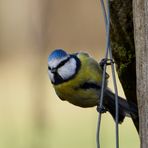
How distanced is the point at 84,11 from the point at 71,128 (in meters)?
1.24

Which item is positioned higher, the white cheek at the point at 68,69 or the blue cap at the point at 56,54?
the blue cap at the point at 56,54

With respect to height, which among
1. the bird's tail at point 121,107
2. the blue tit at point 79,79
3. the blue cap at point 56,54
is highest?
the blue cap at point 56,54

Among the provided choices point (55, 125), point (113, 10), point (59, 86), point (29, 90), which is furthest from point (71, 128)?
point (113, 10)

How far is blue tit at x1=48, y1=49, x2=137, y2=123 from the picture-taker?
100 inches

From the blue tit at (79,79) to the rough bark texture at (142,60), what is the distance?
41 centimetres

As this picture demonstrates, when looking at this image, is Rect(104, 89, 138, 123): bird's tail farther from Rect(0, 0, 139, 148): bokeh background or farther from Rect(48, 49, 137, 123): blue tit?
Rect(0, 0, 139, 148): bokeh background

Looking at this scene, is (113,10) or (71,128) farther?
(71,128)

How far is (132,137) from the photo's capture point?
4.74m

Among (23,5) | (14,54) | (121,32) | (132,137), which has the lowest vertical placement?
(132,137)

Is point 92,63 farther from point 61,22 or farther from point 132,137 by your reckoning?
point 61,22

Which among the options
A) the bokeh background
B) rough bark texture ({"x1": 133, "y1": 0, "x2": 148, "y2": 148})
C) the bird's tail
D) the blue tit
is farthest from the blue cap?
the bokeh background

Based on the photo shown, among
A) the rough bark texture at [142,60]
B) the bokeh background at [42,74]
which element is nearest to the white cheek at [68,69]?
the rough bark texture at [142,60]

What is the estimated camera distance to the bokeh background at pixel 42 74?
5.14 metres

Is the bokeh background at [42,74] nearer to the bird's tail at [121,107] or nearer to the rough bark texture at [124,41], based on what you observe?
the bird's tail at [121,107]
